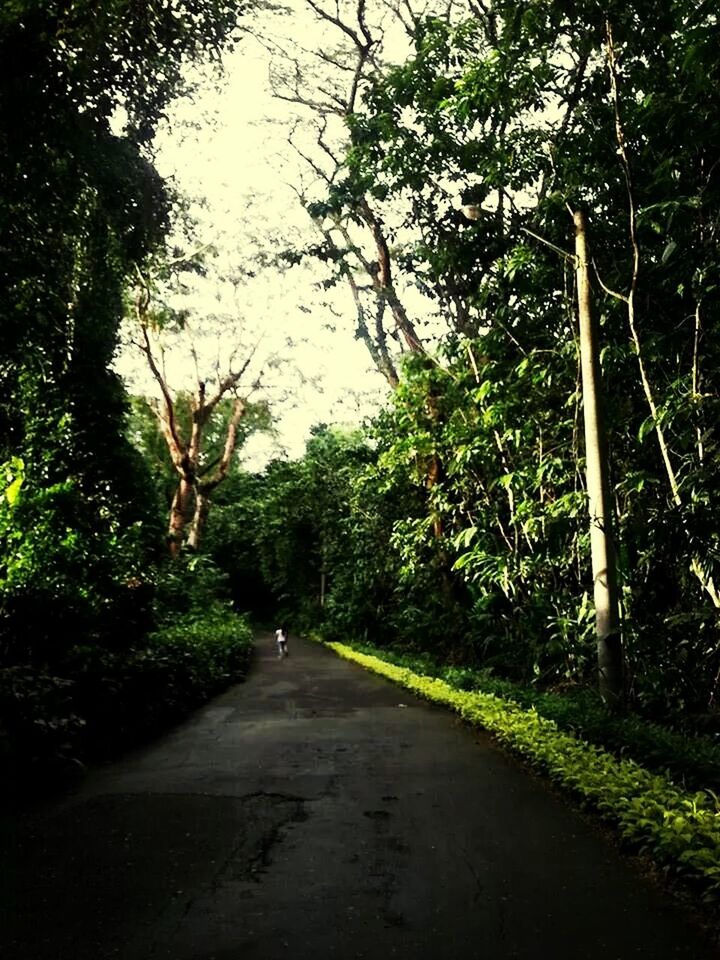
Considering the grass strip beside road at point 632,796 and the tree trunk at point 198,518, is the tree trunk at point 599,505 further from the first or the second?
the tree trunk at point 198,518

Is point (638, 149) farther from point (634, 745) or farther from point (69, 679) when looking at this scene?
point (69, 679)

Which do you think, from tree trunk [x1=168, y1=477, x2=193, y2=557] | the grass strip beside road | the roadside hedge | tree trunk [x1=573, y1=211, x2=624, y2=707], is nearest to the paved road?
the grass strip beside road

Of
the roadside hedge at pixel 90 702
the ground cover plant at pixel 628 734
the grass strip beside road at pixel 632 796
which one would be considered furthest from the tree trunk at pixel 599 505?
the roadside hedge at pixel 90 702

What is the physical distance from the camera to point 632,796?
502 cm

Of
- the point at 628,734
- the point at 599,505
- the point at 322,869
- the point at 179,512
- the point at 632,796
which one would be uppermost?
the point at 179,512

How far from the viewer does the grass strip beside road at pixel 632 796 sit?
3.95 m

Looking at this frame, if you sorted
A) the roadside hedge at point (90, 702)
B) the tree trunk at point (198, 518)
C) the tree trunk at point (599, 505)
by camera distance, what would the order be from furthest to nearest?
the tree trunk at point (198, 518)
the tree trunk at point (599, 505)
the roadside hedge at point (90, 702)

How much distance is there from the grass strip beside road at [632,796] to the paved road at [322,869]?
0.23 meters

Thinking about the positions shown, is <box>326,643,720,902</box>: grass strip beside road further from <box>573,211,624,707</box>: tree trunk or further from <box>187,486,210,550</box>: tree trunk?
<box>187,486,210,550</box>: tree trunk

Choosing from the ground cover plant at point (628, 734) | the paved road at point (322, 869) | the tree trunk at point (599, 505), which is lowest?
the paved road at point (322, 869)

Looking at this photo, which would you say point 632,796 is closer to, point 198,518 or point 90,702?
point 90,702

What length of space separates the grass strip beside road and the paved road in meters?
0.23

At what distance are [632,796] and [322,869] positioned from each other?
2313 millimetres

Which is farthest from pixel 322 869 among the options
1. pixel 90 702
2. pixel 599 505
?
pixel 599 505
